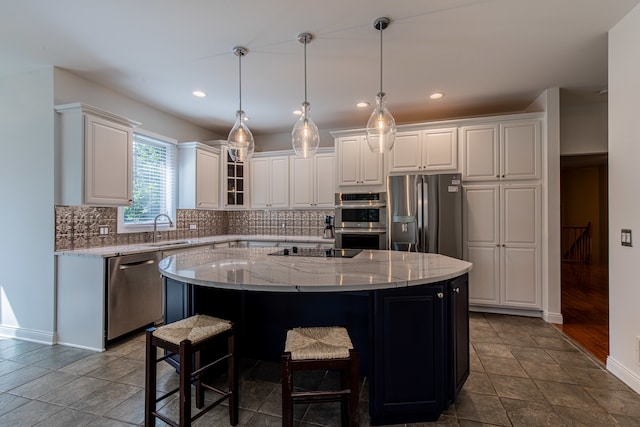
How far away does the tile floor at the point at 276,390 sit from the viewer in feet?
6.25

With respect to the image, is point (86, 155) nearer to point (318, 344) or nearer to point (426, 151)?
point (318, 344)

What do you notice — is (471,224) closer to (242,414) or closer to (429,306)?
(429,306)

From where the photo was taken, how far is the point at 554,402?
2066 mm

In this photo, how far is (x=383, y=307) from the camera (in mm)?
1786

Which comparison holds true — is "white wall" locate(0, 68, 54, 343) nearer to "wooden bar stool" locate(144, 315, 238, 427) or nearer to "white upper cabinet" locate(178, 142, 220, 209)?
"white upper cabinet" locate(178, 142, 220, 209)

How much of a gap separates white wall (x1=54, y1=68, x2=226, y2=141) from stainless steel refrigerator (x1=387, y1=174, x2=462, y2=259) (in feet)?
10.4

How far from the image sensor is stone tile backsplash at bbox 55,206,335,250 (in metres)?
3.18


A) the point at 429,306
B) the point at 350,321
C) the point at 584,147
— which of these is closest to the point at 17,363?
the point at 350,321

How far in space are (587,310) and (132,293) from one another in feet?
17.6

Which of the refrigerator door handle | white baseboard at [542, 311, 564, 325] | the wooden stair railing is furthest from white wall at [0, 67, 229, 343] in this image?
the wooden stair railing

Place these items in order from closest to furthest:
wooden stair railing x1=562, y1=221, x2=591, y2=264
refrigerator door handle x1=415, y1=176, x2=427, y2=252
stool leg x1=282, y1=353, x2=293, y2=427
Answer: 1. stool leg x1=282, y1=353, x2=293, y2=427
2. refrigerator door handle x1=415, y1=176, x2=427, y2=252
3. wooden stair railing x1=562, y1=221, x2=591, y2=264

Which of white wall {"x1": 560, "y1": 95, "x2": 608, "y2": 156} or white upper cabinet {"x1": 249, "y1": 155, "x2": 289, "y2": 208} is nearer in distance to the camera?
white wall {"x1": 560, "y1": 95, "x2": 608, "y2": 156}

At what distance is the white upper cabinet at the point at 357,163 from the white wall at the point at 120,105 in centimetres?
234

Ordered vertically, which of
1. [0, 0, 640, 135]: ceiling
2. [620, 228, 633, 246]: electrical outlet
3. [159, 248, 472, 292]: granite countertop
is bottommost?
[159, 248, 472, 292]: granite countertop
